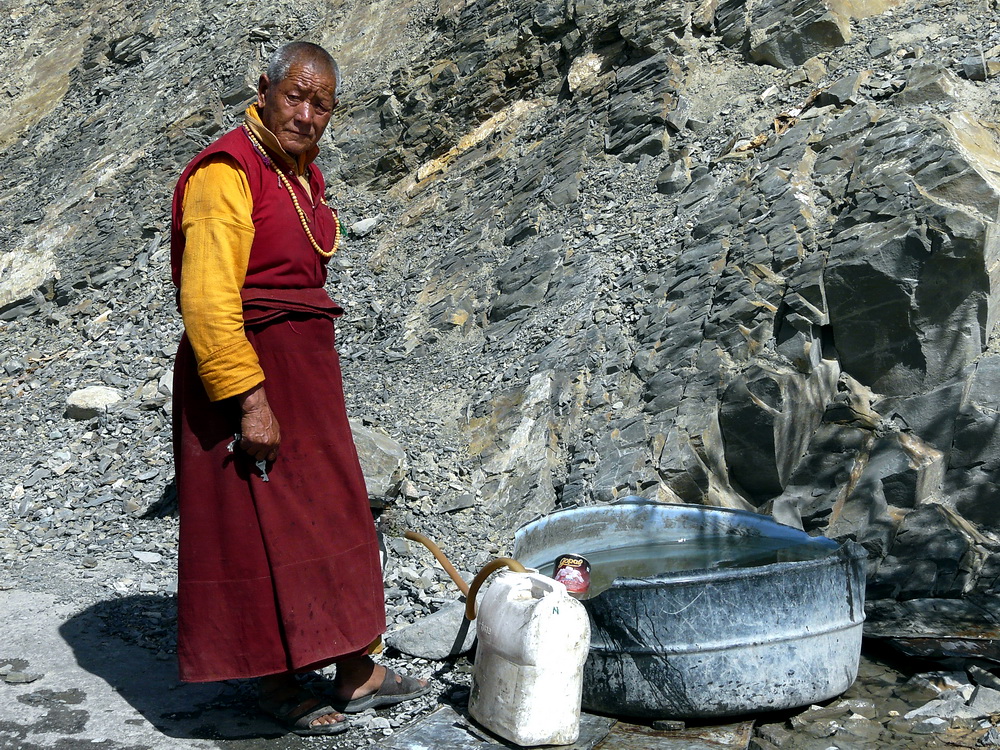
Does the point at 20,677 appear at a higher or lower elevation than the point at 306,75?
lower

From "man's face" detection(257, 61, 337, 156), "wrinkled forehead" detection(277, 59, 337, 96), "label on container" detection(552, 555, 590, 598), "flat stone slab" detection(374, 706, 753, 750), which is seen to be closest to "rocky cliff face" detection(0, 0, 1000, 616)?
"label on container" detection(552, 555, 590, 598)

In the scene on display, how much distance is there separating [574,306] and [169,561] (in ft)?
9.29

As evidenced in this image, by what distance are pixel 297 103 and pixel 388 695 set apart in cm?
194

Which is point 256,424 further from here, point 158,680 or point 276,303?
point 158,680

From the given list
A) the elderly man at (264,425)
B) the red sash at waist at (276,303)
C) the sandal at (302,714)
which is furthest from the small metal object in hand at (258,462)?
the sandal at (302,714)

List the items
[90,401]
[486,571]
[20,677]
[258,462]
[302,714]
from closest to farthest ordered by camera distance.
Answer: [258,462]
[302,714]
[486,571]
[20,677]
[90,401]

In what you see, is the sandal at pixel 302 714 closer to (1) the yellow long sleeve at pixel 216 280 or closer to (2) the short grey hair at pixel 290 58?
(1) the yellow long sleeve at pixel 216 280

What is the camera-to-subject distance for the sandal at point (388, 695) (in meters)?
3.08

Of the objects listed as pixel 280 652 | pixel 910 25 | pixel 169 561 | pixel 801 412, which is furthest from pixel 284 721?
pixel 910 25

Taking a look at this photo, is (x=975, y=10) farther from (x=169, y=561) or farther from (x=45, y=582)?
(x=45, y=582)

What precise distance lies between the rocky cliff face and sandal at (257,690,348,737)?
182 cm

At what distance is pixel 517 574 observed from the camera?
2.96 m

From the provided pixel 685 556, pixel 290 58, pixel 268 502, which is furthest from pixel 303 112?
pixel 685 556

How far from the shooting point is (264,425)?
2.74m
